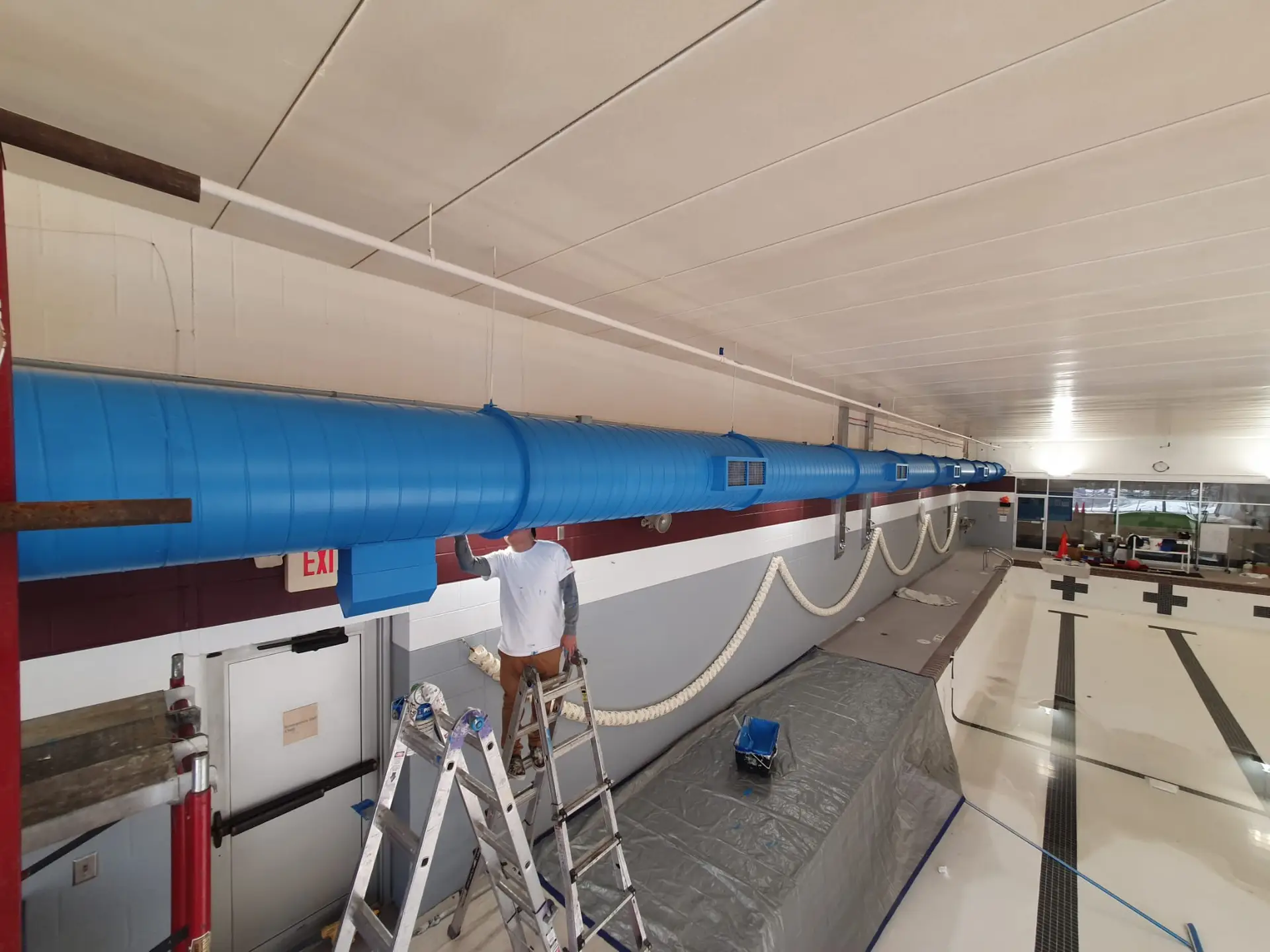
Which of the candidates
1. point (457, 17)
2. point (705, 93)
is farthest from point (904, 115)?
point (457, 17)

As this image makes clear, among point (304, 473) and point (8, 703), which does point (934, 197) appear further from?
point (8, 703)

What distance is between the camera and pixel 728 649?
4.07 metres

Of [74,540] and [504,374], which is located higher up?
[504,374]

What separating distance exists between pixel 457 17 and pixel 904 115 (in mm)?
979

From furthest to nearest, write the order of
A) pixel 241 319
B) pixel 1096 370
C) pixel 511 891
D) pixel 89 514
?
pixel 1096 370 < pixel 511 891 < pixel 241 319 < pixel 89 514

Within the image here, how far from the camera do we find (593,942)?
7.61ft

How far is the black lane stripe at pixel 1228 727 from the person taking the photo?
4.58 metres

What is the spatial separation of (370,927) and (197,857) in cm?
83

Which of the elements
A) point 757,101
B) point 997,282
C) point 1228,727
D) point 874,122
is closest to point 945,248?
point 997,282

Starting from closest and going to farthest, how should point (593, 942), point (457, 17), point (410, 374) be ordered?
point (457, 17) < point (410, 374) < point (593, 942)

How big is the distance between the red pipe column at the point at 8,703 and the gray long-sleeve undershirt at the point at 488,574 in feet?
4.95

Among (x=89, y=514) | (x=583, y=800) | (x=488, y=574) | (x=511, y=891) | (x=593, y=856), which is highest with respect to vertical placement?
(x=89, y=514)

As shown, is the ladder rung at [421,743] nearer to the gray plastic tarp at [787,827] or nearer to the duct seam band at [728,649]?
the duct seam band at [728,649]

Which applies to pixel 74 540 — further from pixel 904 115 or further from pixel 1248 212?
pixel 1248 212
